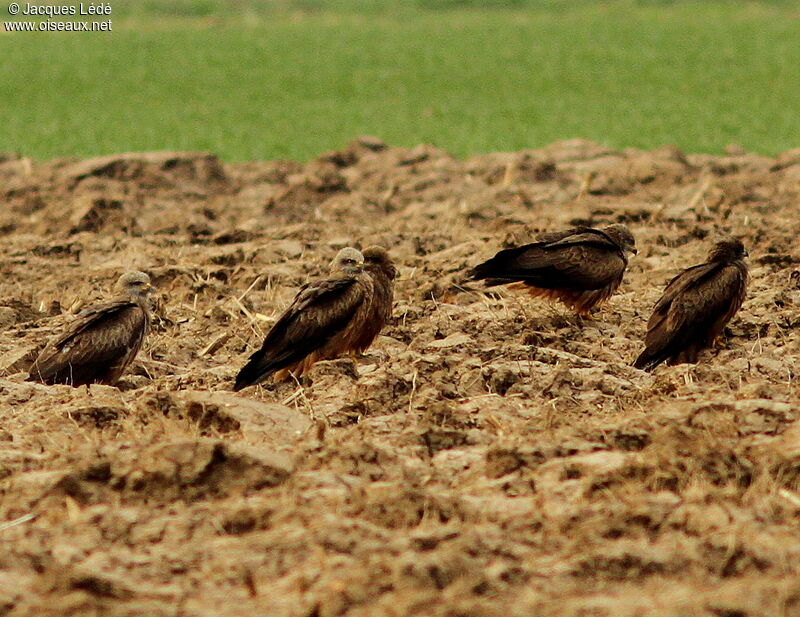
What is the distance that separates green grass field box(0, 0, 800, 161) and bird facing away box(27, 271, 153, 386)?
14.0 metres

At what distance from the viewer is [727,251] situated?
10414 mm

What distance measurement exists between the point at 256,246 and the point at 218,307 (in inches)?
115

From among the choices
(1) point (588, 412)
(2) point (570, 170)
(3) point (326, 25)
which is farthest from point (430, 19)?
(1) point (588, 412)

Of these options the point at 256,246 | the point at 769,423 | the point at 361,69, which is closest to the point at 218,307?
the point at 256,246

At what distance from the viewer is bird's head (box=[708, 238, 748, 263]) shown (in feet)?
34.1

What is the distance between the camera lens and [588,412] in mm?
7977

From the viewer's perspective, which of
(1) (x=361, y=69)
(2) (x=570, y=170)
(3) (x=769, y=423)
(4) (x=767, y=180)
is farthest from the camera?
(1) (x=361, y=69)

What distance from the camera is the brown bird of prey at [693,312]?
31.4 feet

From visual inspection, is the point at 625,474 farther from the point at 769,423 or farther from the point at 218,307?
the point at 218,307

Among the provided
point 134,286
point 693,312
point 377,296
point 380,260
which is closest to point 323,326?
point 377,296

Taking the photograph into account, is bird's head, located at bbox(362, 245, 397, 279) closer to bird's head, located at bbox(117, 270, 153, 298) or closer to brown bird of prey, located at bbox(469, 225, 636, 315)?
brown bird of prey, located at bbox(469, 225, 636, 315)

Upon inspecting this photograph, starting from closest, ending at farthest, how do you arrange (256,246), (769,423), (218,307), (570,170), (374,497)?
1. (374,497)
2. (769,423)
3. (218,307)
4. (256,246)
5. (570,170)

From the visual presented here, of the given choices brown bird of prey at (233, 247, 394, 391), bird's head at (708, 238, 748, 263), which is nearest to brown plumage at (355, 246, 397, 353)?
brown bird of prey at (233, 247, 394, 391)

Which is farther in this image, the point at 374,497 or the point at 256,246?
the point at 256,246
